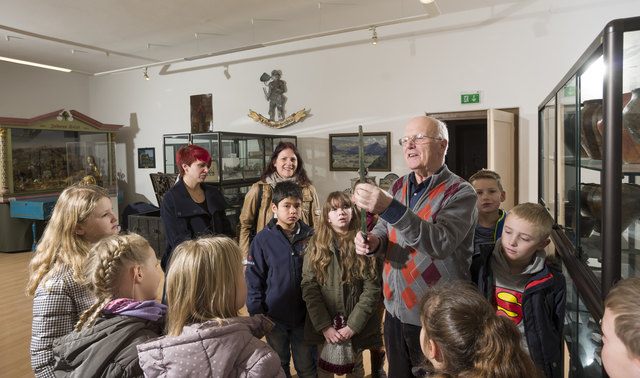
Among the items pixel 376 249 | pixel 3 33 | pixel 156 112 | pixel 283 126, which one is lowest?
pixel 376 249

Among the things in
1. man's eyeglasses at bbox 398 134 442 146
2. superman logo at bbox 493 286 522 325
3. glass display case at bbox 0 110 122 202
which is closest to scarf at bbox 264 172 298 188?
man's eyeglasses at bbox 398 134 442 146

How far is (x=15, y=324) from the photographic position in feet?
14.1

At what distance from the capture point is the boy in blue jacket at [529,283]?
1.84 meters

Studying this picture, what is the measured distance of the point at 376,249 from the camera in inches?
77.8

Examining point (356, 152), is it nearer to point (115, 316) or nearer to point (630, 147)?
point (630, 147)

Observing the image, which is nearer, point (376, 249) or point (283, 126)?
point (376, 249)

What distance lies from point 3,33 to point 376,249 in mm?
8811

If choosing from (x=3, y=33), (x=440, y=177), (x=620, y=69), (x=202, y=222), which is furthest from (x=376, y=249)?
(x=3, y=33)

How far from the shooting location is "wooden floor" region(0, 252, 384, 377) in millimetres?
3330

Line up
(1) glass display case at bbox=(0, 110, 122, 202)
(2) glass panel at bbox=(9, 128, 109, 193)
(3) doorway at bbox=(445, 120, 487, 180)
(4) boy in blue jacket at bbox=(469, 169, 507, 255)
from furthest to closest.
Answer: (2) glass panel at bbox=(9, 128, 109, 193), (1) glass display case at bbox=(0, 110, 122, 202), (3) doorway at bbox=(445, 120, 487, 180), (4) boy in blue jacket at bbox=(469, 169, 507, 255)

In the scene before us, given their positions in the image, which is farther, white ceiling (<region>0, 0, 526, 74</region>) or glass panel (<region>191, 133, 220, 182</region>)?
glass panel (<region>191, 133, 220, 182</region>)

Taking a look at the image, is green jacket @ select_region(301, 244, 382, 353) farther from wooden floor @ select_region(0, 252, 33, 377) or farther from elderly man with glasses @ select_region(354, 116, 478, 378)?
wooden floor @ select_region(0, 252, 33, 377)

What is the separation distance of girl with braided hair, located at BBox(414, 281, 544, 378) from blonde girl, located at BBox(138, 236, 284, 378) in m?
0.63

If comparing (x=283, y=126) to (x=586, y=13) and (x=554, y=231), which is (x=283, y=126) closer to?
(x=586, y=13)
